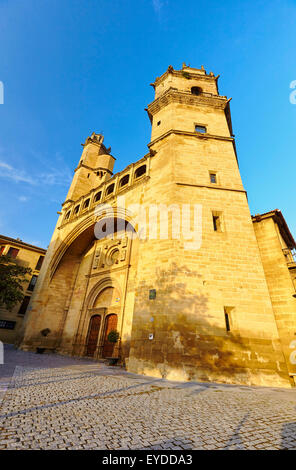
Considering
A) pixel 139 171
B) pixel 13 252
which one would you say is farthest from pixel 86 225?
pixel 13 252

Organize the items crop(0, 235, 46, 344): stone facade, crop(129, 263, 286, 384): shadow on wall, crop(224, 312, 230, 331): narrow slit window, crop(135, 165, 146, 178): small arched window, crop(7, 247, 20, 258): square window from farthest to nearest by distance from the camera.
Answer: crop(7, 247, 20, 258): square window
crop(0, 235, 46, 344): stone facade
crop(135, 165, 146, 178): small arched window
crop(224, 312, 230, 331): narrow slit window
crop(129, 263, 286, 384): shadow on wall

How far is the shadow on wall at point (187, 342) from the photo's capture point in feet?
21.9

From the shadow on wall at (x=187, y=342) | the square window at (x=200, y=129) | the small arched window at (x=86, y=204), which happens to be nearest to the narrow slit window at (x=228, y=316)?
the shadow on wall at (x=187, y=342)

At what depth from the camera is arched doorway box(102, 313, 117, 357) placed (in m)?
12.5

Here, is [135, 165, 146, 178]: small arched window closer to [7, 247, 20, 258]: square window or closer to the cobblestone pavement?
the cobblestone pavement

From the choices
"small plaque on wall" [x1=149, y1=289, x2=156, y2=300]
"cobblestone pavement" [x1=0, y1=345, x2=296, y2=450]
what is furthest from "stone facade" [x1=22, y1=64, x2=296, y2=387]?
"cobblestone pavement" [x1=0, y1=345, x2=296, y2=450]

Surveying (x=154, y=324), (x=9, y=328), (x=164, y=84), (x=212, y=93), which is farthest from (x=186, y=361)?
(x=9, y=328)

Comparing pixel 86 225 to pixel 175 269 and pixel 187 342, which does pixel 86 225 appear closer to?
pixel 175 269

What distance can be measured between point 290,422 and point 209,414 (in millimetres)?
1087

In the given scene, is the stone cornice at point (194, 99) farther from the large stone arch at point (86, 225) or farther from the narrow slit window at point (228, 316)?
the narrow slit window at point (228, 316)

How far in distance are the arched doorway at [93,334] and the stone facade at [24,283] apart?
34.5 ft

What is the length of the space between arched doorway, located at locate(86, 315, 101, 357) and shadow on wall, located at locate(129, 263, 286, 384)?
6.65m

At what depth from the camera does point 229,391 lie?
203 inches

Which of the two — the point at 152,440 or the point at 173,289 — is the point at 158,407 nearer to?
the point at 152,440
